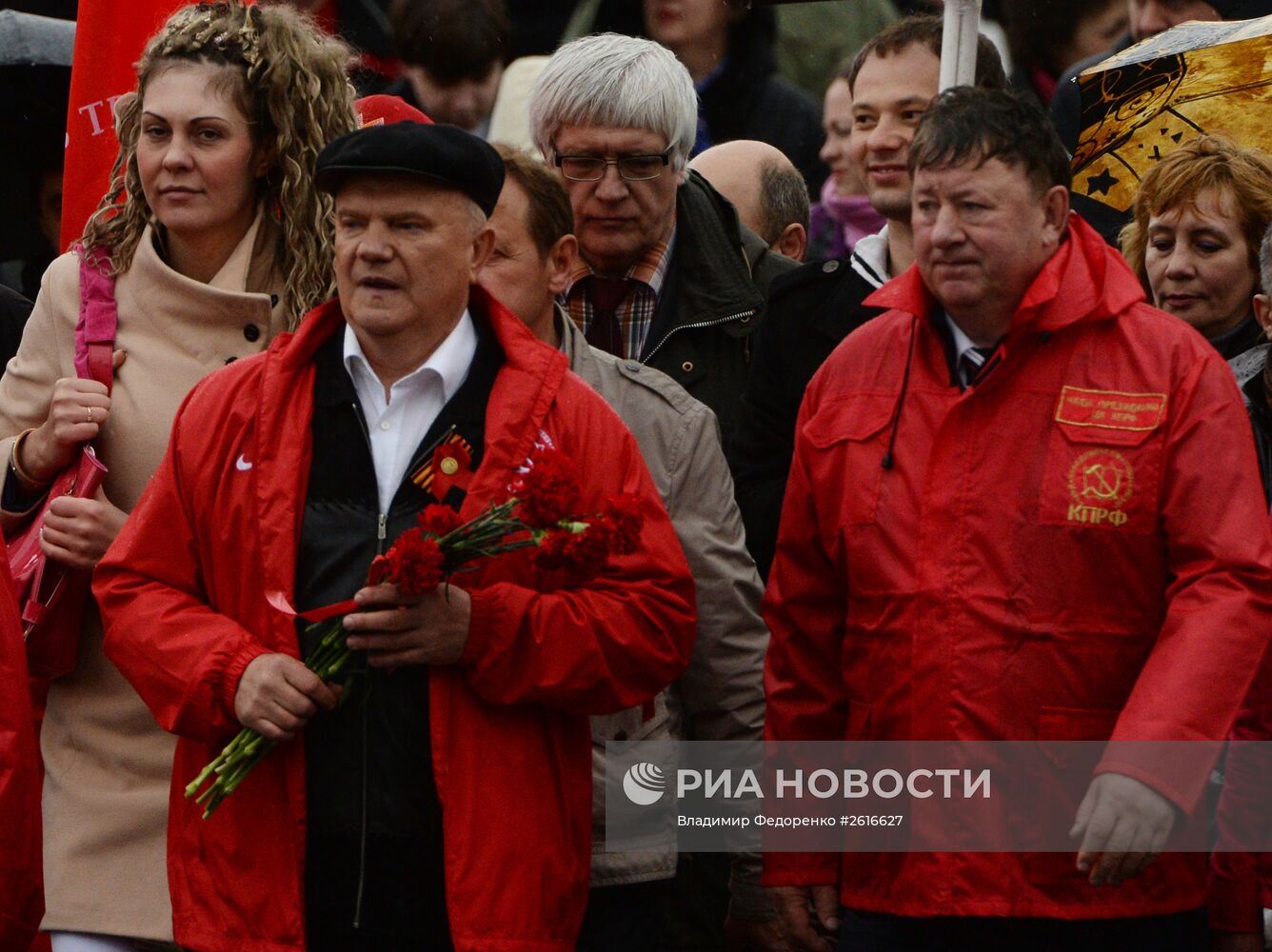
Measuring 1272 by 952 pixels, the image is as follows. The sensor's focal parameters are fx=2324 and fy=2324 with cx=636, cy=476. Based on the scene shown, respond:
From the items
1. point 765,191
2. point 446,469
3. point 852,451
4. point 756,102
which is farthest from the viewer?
point 756,102

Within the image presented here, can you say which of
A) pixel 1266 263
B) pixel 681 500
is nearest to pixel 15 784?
pixel 681 500

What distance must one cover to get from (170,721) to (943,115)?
190cm

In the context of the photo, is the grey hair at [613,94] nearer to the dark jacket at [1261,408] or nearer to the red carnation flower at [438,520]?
the dark jacket at [1261,408]

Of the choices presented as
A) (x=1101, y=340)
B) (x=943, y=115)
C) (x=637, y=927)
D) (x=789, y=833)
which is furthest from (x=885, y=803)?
(x=943, y=115)

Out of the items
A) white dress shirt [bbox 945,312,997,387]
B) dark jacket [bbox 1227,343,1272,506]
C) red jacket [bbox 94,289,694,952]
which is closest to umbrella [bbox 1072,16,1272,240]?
dark jacket [bbox 1227,343,1272,506]

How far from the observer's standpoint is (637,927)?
4887 millimetres

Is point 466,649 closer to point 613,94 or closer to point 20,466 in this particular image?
point 20,466

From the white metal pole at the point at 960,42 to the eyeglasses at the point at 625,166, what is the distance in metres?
0.75

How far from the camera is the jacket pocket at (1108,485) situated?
433 cm

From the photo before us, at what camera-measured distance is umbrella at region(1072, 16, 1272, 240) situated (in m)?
5.91

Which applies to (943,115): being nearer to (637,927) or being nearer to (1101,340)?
(1101,340)

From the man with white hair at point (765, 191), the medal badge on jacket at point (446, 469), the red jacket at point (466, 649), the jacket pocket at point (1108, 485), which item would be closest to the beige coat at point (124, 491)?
the red jacket at point (466, 649)

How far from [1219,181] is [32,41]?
13.7 feet

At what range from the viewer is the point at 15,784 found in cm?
455
